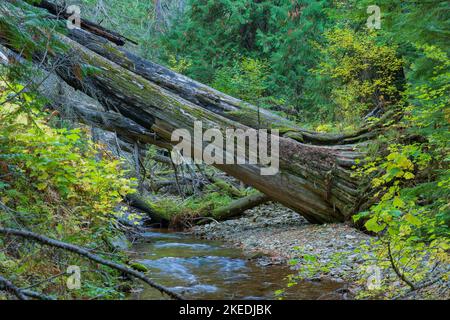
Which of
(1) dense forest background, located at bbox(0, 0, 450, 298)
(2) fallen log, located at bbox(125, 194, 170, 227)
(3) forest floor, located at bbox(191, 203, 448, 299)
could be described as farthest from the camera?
(2) fallen log, located at bbox(125, 194, 170, 227)

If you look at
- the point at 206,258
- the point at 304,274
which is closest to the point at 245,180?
the point at 206,258

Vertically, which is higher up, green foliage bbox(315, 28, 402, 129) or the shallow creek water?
green foliage bbox(315, 28, 402, 129)

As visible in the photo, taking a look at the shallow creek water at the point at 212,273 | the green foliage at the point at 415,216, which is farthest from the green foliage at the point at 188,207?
the green foliage at the point at 415,216

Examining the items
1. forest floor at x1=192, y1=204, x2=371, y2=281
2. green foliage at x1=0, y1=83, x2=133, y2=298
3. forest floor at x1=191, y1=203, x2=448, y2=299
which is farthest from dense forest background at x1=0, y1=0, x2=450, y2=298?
forest floor at x1=192, y1=204, x2=371, y2=281

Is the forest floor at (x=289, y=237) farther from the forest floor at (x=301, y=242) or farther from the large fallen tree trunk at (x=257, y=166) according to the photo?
the large fallen tree trunk at (x=257, y=166)

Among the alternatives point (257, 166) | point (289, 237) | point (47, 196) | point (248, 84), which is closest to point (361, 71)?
point (248, 84)

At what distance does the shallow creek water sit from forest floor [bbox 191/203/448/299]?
0.85 feet

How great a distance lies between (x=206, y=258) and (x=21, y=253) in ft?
12.3

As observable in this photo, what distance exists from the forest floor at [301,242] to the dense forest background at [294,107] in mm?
360

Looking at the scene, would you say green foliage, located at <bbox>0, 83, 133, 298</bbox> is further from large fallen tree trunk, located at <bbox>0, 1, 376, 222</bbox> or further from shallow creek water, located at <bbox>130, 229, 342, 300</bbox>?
large fallen tree trunk, located at <bbox>0, 1, 376, 222</bbox>

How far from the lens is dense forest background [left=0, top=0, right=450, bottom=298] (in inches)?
159

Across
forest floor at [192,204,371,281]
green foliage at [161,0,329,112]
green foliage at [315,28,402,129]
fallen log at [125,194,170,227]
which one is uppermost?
green foliage at [161,0,329,112]

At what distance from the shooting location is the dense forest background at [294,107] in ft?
13.3
